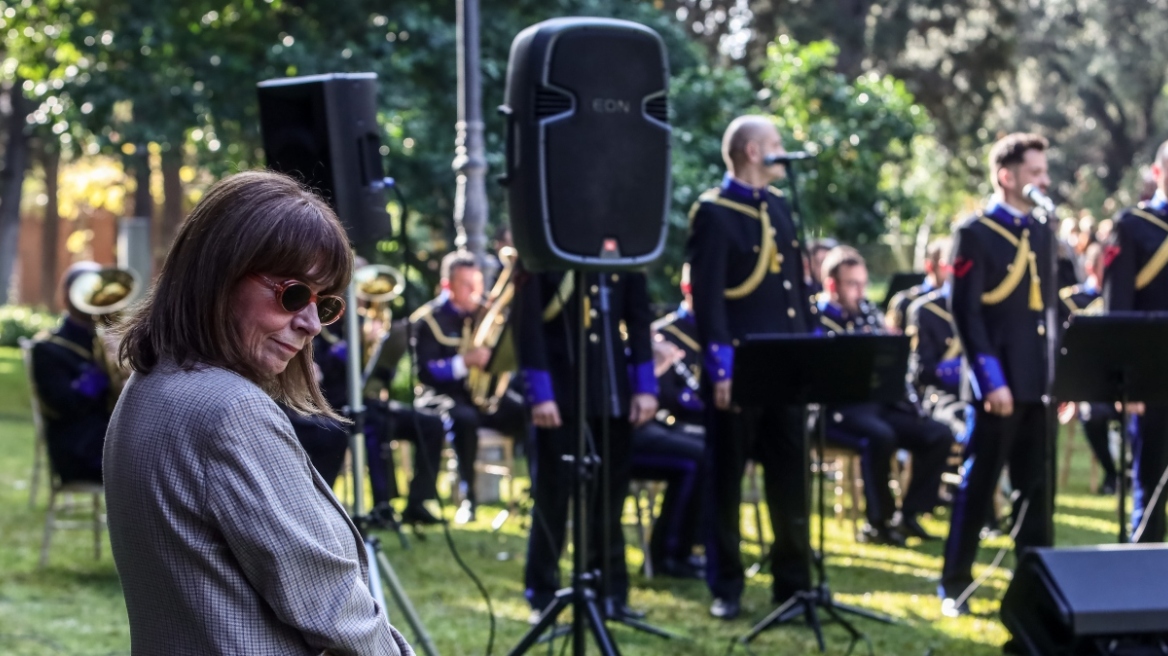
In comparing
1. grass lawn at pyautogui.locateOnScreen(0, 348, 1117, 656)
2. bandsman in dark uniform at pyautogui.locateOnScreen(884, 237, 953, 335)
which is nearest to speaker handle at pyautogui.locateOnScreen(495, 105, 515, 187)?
grass lawn at pyautogui.locateOnScreen(0, 348, 1117, 656)

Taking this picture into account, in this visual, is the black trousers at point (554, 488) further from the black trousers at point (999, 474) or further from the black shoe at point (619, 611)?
the black trousers at point (999, 474)

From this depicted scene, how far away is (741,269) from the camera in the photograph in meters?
6.84

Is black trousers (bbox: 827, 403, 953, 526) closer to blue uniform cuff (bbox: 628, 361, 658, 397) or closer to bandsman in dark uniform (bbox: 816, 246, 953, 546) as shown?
bandsman in dark uniform (bbox: 816, 246, 953, 546)

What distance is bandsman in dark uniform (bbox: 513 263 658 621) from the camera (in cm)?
647

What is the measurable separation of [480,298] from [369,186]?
5.01 m

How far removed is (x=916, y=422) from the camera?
9719 mm

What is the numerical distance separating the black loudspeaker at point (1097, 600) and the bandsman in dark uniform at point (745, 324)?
4.45 ft

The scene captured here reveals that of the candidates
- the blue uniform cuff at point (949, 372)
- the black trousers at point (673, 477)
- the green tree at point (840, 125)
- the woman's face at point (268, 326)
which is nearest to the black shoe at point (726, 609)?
the black trousers at point (673, 477)

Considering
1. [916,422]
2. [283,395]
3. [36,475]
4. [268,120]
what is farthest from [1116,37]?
[283,395]

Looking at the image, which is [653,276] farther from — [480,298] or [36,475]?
[36,475]

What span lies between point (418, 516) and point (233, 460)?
790 cm

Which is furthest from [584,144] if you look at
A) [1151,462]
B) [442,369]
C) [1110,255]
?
[442,369]

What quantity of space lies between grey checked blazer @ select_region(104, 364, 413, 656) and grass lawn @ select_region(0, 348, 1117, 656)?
4118mm

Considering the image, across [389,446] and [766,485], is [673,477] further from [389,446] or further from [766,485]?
[389,446]
